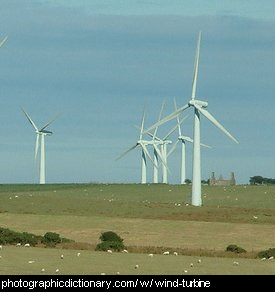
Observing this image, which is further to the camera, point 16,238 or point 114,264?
point 16,238

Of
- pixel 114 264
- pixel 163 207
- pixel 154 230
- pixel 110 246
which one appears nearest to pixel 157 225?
pixel 154 230

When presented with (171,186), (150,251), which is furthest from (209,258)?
(171,186)

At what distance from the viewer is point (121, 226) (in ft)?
286

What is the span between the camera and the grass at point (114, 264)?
151 ft

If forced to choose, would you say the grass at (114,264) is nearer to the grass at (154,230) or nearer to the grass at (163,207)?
the grass at (154,230)

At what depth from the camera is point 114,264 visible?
165 feet

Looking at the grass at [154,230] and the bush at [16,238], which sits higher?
the grass at [154,230]

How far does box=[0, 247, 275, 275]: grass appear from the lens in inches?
1813

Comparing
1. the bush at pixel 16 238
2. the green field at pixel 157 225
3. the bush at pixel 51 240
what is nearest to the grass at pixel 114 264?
the green field at pixel 157 225

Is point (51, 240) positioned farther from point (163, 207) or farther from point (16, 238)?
point (163, 207)

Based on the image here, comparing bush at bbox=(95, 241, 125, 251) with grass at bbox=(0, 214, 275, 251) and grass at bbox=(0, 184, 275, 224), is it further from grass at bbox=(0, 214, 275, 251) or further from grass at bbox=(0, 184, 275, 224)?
grass at bbox=(0, 184, 275, 224)

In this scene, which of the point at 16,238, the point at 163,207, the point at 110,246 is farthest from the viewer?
the point at 163,207
